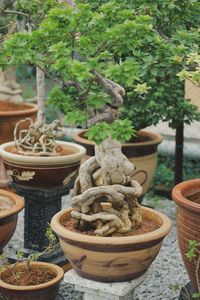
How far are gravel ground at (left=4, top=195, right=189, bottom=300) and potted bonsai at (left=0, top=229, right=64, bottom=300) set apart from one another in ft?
1.02

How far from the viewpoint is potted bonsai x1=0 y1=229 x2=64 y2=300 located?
10.2 ft

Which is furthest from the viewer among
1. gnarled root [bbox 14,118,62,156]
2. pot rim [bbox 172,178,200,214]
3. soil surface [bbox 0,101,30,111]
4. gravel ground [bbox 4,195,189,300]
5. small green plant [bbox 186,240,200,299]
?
soil surface [bbox 0,101,30,111]

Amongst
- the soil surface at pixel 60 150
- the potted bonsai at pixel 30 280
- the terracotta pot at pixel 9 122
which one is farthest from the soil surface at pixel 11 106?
the potted bonsai at pixel 30 280

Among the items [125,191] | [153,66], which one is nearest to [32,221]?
[125,191]

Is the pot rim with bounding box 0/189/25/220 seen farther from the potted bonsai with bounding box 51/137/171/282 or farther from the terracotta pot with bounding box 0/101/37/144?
the terracotta pot with bounding box 0/101/37/144

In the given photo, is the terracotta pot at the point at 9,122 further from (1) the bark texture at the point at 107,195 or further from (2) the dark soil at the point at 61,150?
(1) the bark texture at the point at 107,195

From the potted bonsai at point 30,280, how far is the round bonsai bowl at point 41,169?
0.60 metres

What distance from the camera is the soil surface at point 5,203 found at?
353cm

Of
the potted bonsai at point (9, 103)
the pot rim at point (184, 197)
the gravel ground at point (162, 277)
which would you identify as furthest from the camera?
the potted bonsai at point (9, 103)

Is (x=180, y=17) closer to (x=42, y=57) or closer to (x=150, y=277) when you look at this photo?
(x=42, y=57)

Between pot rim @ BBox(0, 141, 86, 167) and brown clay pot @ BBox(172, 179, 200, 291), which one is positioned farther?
pot rim @ BBox(0, 141, 86, 167)

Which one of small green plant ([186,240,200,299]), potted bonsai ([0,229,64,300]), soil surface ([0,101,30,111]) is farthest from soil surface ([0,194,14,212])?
soil surface ([0,101,30,111])

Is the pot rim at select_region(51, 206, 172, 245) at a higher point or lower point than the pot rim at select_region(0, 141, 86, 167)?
lower

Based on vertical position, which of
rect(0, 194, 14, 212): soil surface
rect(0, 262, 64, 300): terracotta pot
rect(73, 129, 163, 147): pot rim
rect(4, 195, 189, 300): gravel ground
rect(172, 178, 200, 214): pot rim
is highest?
rect(172, 178, 200, 214): pot rim
